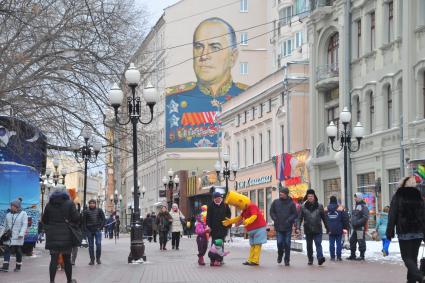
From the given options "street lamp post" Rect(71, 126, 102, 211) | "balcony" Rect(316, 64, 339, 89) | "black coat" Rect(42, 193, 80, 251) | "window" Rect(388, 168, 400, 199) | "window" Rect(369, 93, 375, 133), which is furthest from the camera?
"balcony" Rect(316, 64, 339, 89)

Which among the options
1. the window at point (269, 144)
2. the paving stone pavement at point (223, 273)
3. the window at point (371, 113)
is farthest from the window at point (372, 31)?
the paving stone pavement at point (223, 273)

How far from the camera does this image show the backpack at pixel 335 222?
23.1m

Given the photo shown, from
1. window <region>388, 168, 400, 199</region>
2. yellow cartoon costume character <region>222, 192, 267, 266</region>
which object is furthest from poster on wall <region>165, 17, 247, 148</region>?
yellow cartoon costume character <region>222, 192, 267, 266</region>

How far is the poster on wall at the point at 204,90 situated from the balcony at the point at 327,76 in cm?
3451

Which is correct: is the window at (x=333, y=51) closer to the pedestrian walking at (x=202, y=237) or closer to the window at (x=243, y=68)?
the pedestrian walking at (x=202, y=237)

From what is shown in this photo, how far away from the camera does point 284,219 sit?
2120cm

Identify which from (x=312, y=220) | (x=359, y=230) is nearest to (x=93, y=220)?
(x=312, y=220)

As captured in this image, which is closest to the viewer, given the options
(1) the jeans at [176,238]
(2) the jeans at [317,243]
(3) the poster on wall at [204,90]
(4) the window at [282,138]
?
(2) the jeans at [317,243]

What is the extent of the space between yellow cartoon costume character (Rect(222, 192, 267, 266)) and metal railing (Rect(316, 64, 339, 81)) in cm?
2527

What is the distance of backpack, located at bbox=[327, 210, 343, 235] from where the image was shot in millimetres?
23141

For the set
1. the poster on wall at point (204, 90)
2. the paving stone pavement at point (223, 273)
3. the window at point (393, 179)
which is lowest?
the paving stone pavement at point (223, 273)

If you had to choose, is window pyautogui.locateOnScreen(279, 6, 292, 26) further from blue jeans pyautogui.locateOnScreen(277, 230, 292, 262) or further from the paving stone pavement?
blue jeans pyautogui.locateOnScreen(277, 230, 292, 262)

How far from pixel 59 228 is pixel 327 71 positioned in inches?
1277

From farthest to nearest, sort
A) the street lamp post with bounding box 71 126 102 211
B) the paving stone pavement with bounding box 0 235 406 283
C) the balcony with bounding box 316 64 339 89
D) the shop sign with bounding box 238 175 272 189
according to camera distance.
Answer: the shop sign with bounding box 238 175 272 189 < the balcony with bounding box 316 64 339 89 < the street lamp post with bounding box 71 126 102 211 < the paving stone pavement with bounding box 0 235 406 283
